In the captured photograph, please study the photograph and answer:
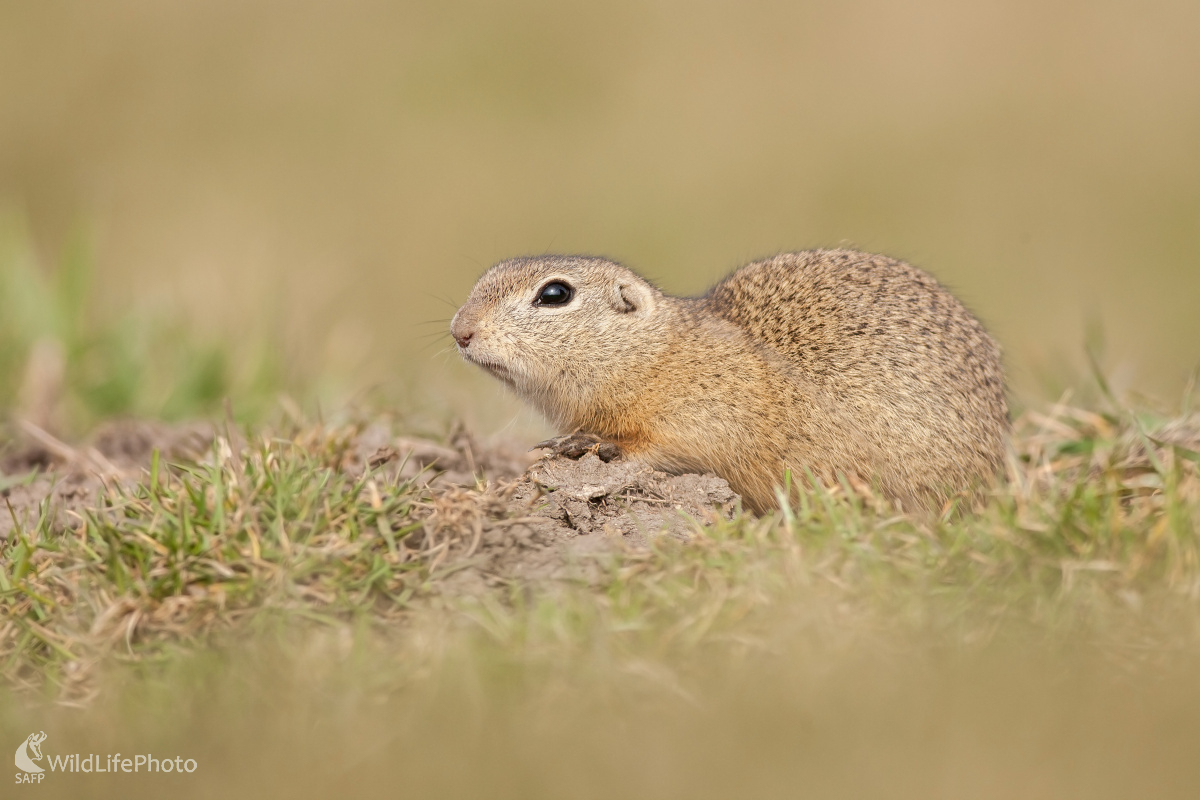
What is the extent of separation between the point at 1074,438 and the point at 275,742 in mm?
3846

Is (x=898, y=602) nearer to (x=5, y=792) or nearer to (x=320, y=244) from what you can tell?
(x=5, y=792)

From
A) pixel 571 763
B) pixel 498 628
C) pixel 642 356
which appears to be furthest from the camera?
pixel 642 356

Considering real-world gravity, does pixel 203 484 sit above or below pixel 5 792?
above

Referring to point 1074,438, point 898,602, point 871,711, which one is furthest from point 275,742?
point 1074,438

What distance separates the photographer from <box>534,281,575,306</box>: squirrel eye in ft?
17.7

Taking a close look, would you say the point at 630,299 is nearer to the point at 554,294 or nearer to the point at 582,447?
the point at 554,294

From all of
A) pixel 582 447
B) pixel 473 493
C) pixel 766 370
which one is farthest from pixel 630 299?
pixel 473 493

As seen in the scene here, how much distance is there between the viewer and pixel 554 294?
17.8 feet

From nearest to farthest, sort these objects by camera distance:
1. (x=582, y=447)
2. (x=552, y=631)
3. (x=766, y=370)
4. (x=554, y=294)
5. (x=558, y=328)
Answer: (x=552, y=631) < (x=582, y=447) < (x=766, y=370) < (x=558, y=328) < (x=554, y=294)

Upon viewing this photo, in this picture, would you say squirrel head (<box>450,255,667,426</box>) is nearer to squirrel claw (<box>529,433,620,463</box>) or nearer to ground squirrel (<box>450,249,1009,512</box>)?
ground squirrel (<box>450,249,1009,512</box>)

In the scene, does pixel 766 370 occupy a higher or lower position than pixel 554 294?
lower

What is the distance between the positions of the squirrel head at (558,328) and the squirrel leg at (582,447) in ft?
0.80

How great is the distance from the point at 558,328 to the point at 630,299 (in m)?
0.38

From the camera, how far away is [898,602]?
3.67 metres
